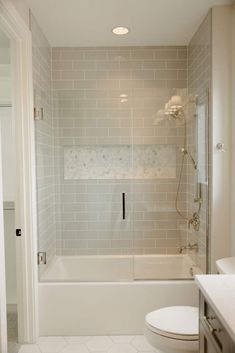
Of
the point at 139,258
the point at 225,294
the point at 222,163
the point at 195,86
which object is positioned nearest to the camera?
the point at 225,294

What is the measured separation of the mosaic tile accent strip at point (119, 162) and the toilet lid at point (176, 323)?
66.4 inches

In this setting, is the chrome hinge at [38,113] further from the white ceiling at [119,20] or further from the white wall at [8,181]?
the white ceiling at [119,20]

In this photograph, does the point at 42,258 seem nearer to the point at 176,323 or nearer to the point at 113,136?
the point at 176,323

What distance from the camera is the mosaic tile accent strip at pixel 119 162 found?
3.55 m

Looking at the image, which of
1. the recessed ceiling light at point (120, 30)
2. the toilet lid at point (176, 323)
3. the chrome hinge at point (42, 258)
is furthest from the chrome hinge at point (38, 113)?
the toilet lid at point (176, 323)

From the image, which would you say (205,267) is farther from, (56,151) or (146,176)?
(56,151)

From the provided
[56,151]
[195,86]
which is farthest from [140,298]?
[195,86]

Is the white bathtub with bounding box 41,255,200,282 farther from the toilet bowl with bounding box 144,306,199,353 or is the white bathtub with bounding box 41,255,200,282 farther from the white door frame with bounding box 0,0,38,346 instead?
the toilet bowl with bounding box 144,306,199,353

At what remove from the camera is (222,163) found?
2521 millimetres

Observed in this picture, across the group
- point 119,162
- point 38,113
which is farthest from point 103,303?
point 38,113

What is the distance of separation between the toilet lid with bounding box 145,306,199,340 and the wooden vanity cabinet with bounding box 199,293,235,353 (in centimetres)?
29

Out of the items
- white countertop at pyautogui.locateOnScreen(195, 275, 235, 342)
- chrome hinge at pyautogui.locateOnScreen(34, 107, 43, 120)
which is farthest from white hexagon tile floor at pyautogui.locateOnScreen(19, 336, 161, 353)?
chrome hinge at pyautogui.locateOnScreen(34, 107, 43, 120)

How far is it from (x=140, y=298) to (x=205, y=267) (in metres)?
0.62

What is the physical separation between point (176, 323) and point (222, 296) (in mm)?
680
